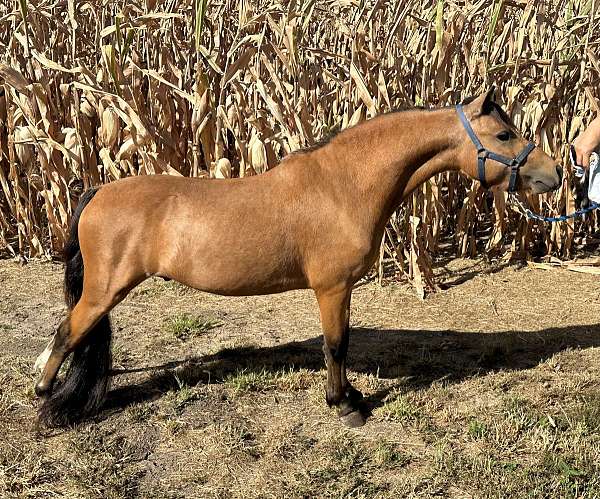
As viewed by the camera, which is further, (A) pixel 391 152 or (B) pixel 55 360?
(B) pixel 55 360

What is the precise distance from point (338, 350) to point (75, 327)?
149cm

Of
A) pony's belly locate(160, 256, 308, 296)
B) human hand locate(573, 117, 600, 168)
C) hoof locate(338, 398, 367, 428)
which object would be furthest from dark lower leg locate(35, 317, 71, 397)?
human hand locate(573, 117, 600, 168)

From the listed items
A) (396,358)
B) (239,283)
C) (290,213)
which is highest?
(290,213)

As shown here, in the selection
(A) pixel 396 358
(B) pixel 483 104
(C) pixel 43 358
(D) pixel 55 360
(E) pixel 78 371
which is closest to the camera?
(B) pixel 483 104

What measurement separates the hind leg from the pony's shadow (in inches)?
19.9

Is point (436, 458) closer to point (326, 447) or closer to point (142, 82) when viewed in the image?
point (326, 447)

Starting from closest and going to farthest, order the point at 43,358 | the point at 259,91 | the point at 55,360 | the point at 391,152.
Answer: the point at 391,152
the point at 55,360
the point at 43,358
the point at 259,91

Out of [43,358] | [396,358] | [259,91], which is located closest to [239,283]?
[43,358]

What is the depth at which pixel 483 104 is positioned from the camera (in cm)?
364

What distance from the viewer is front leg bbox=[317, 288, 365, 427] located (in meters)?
3.91

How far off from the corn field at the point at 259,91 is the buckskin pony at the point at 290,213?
1.74m

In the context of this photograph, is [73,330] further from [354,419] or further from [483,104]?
[483,104]

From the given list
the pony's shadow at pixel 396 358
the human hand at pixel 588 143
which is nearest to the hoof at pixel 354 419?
the pony's shadow at pixel 396 358

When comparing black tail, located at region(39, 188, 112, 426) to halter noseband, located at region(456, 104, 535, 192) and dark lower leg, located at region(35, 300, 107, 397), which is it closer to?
dark lower leg, located at region(35, 300, 107, 397)
